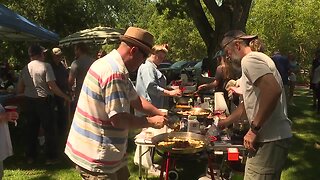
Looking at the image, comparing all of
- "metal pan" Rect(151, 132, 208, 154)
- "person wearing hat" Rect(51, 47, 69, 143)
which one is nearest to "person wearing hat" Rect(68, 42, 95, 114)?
"person wearing hat" Rect(51, 47, 69, 143)

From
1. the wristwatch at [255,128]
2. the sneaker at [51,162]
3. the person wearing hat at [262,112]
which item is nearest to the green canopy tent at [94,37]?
the sneaker at [51,162]

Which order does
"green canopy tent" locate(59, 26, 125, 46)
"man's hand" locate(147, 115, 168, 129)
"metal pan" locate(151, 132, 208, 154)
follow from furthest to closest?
"green canopy tent" locate(59, 26, 125, 46)
"metal pan" locate(151, 132, 208, 154)
"man's hand" locate(147, 115, 168, 129)

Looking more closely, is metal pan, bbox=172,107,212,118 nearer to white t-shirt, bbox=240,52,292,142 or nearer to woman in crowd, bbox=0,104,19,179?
white t-shirt, bbox=240,52,292,142

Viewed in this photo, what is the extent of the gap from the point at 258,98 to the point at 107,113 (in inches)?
42.6

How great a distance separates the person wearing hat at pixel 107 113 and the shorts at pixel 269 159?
2.86 ft

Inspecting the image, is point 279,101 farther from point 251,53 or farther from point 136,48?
point 136,48

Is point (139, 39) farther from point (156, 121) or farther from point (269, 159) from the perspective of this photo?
point (269, 159)

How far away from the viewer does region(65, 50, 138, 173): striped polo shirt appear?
2422 mm

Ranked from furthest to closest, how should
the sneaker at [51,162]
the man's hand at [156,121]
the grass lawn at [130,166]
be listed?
the sneaker at [51,162] → the grass lawn at [130,166] → the man's hand at [156,121]

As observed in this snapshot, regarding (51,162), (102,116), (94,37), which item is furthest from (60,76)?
(94,37)

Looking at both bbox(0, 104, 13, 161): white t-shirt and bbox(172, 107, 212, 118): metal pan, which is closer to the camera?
bbox(0, 104, 13, 161): white t-shirt

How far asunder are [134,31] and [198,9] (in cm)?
1055

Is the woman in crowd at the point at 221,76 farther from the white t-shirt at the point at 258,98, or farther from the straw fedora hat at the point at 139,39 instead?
the straw fedora hat at the point at 139,39

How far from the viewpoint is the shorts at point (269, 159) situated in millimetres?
2858
